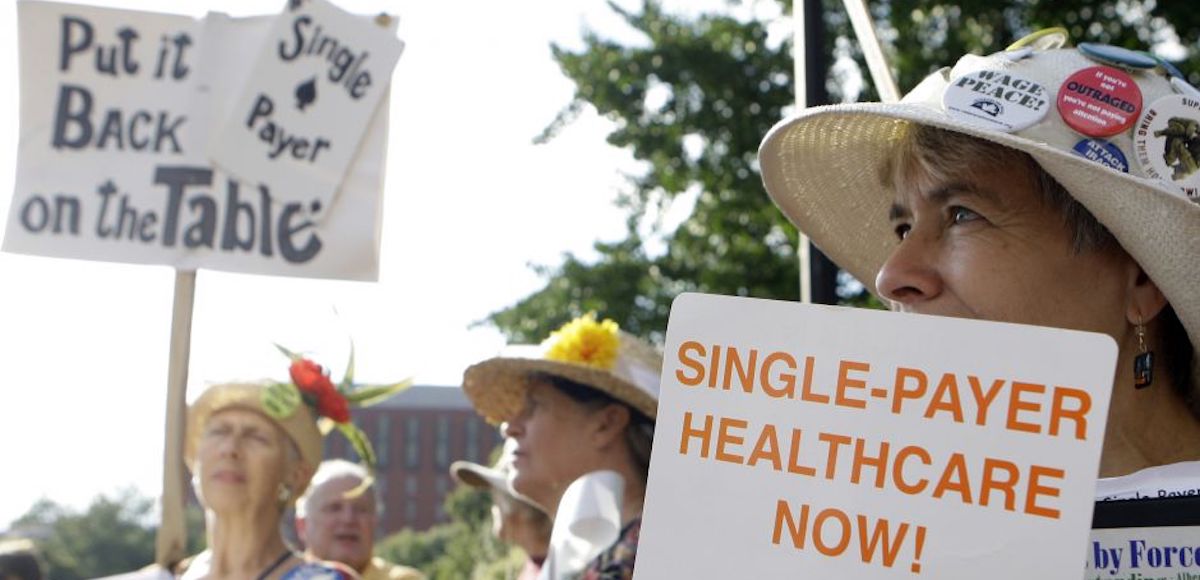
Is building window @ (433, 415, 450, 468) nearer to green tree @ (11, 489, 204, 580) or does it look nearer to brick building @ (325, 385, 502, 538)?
brick building @ (325, 385, 502, 538)

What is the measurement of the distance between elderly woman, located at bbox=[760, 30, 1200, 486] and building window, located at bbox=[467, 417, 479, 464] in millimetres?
81399

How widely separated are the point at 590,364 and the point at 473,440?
80523mm

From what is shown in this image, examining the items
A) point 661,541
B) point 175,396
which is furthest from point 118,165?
point 661,541

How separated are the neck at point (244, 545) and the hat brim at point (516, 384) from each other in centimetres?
64

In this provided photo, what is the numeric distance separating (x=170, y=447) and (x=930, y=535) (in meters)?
2.98

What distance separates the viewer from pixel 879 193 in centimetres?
212

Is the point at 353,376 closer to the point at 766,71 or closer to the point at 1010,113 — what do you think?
the point at 1010,113

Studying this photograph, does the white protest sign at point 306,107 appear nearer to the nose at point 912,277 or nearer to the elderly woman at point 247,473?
the elderly woman at point 247,473

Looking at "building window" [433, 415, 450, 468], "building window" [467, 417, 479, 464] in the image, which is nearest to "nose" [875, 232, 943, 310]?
"building window" [467, 417, 479, 464]

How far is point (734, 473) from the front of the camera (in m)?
1.24

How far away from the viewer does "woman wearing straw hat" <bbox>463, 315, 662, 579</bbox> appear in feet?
12.4

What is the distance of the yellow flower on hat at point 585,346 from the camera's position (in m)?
3.82

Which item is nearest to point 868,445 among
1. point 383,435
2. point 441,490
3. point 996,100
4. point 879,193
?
point 996,100

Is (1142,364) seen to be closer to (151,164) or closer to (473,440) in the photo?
(151,164)
